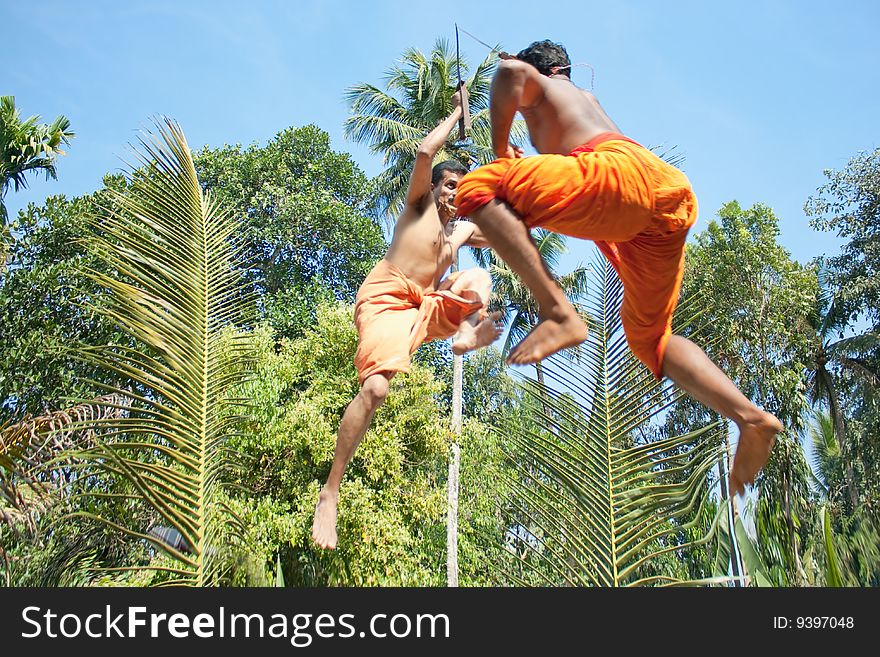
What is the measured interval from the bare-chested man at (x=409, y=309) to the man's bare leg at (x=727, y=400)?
0.92 metres

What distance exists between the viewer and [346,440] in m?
3.71

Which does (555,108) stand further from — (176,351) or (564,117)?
(176,351)

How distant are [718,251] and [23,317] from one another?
40.7 ft

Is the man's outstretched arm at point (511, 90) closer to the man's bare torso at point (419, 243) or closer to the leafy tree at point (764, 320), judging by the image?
the man's bare torso at point (419, 243)

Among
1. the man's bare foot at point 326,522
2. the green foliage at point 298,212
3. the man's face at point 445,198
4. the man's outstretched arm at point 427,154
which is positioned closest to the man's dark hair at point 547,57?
the man's outstretched arm at point 427,154

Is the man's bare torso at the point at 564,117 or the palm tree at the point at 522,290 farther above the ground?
the palm tree at the point at 522,290

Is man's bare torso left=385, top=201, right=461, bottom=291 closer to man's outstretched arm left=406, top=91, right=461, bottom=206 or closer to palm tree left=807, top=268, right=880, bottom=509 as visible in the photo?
man's outstretched arm left=406, top=91, right=461, bottom=206

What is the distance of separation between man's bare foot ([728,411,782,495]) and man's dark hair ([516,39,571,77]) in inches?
57.2

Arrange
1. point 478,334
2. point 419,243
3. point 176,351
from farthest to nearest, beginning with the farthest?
point 176,351 → point 419,243 → point 478,334

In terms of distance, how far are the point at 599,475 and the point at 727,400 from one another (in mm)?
1786

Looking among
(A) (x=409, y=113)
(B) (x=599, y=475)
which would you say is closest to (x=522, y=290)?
(A) (x=409, y=113)

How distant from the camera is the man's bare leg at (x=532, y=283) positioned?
8.78ft

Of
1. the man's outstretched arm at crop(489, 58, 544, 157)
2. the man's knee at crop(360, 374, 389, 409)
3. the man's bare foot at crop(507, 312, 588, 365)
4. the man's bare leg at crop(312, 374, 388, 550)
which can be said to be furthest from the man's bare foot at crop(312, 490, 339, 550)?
the man's outstretched arm at crop(489, 58, 544, 157)

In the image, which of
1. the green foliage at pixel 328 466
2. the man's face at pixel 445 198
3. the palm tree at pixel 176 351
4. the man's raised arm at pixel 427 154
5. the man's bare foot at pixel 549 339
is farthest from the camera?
the green foliage at pixel 328 466
